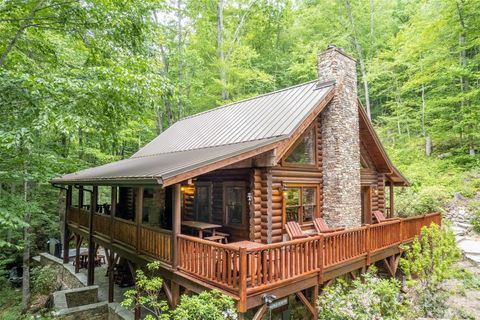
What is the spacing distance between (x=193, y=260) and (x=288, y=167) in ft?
14.9

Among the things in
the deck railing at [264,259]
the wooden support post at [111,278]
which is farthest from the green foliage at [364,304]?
the wooden support post at [111,278]

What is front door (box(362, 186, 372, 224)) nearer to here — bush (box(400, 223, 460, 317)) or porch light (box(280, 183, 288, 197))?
bush (box(400, 223, 460, 317))

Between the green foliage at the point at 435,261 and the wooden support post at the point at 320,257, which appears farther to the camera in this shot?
the green foliage at the point at 435,261

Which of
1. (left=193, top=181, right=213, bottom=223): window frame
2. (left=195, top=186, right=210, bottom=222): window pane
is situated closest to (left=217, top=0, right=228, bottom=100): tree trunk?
(left=193, top=181, right=213, bottom=223): window frame

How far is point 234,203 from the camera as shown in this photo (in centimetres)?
1025

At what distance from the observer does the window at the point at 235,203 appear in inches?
387

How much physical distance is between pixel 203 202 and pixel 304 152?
4.24m

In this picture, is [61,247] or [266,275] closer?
[266,275]

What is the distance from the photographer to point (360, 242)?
29.7 feet

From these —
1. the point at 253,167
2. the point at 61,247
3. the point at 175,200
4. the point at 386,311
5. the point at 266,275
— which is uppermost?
the point at 253,167

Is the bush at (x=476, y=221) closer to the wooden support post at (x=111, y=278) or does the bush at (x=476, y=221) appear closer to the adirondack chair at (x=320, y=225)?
the adirondack chair at (x=320, y=225)

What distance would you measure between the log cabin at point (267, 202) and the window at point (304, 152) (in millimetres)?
44

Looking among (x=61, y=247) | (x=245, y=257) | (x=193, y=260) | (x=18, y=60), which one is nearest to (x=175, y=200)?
(x=193, y=260)

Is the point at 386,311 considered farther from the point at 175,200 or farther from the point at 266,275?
the point at 175,200
